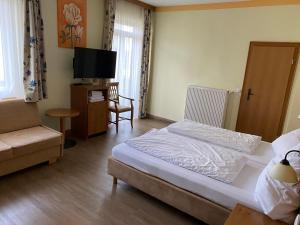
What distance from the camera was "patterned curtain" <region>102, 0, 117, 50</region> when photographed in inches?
163

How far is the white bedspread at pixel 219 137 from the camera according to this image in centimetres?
272

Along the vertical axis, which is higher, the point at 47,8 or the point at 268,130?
the point at 47,8

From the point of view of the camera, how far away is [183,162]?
2230mm

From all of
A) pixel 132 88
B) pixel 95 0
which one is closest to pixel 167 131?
pixel 132 88

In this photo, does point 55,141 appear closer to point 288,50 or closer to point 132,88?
point 132,88

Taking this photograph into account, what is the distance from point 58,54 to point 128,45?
1.57 m

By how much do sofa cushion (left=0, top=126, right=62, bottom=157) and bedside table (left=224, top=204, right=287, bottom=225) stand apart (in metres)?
2.28

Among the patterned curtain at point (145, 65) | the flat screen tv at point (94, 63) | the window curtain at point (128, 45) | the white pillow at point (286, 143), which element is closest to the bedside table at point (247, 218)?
the white pillow at point (286, 143)

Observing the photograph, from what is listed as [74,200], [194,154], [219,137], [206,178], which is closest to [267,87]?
[219,137]

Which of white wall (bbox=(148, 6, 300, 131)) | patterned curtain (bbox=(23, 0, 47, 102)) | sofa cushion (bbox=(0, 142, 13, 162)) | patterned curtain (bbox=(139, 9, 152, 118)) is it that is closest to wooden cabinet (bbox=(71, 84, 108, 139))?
patterned curtain (bbox=(23, 0, 47, 102))

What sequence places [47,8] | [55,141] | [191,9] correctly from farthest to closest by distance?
1. [191,9]
2. [47,8]
3. [55,141]

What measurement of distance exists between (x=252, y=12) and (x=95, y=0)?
2779 mm

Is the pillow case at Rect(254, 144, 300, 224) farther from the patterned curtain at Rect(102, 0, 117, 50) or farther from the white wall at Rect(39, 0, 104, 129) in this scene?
the patterned curtain at Rect(102, 0, 117, 50)

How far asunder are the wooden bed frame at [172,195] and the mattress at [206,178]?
4 cm
